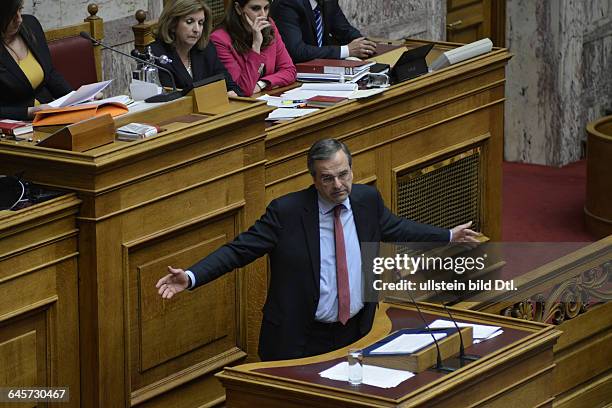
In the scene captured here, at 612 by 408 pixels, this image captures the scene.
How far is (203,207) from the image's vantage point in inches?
220

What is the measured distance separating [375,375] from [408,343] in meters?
0.21

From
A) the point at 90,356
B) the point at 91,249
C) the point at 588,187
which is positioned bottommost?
the point at 588,187

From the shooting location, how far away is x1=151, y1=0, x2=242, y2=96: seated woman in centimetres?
625

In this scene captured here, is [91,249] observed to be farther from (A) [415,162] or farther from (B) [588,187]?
(B) [588,187]

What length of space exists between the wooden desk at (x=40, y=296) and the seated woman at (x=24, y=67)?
84 cm

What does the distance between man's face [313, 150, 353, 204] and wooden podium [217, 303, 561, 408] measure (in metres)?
0.46

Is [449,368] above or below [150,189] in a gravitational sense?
below

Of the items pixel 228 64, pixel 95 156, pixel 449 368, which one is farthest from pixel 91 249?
pixel 228 64

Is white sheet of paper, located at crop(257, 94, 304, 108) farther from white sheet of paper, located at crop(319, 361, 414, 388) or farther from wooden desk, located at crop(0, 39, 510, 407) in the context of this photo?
white sheet of paper, located at crop(319, 361, 414, 388)

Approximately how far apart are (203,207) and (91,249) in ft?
1.85

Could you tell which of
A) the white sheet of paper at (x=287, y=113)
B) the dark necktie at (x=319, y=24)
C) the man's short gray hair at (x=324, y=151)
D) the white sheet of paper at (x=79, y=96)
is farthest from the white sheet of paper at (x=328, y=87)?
the man's short gray hair at (x=324, y=151)

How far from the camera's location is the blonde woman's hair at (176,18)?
20.4 feet

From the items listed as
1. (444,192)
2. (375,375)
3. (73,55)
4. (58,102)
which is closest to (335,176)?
(375,375)

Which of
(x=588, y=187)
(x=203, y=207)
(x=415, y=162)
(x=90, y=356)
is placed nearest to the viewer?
(x=90, y=356)
